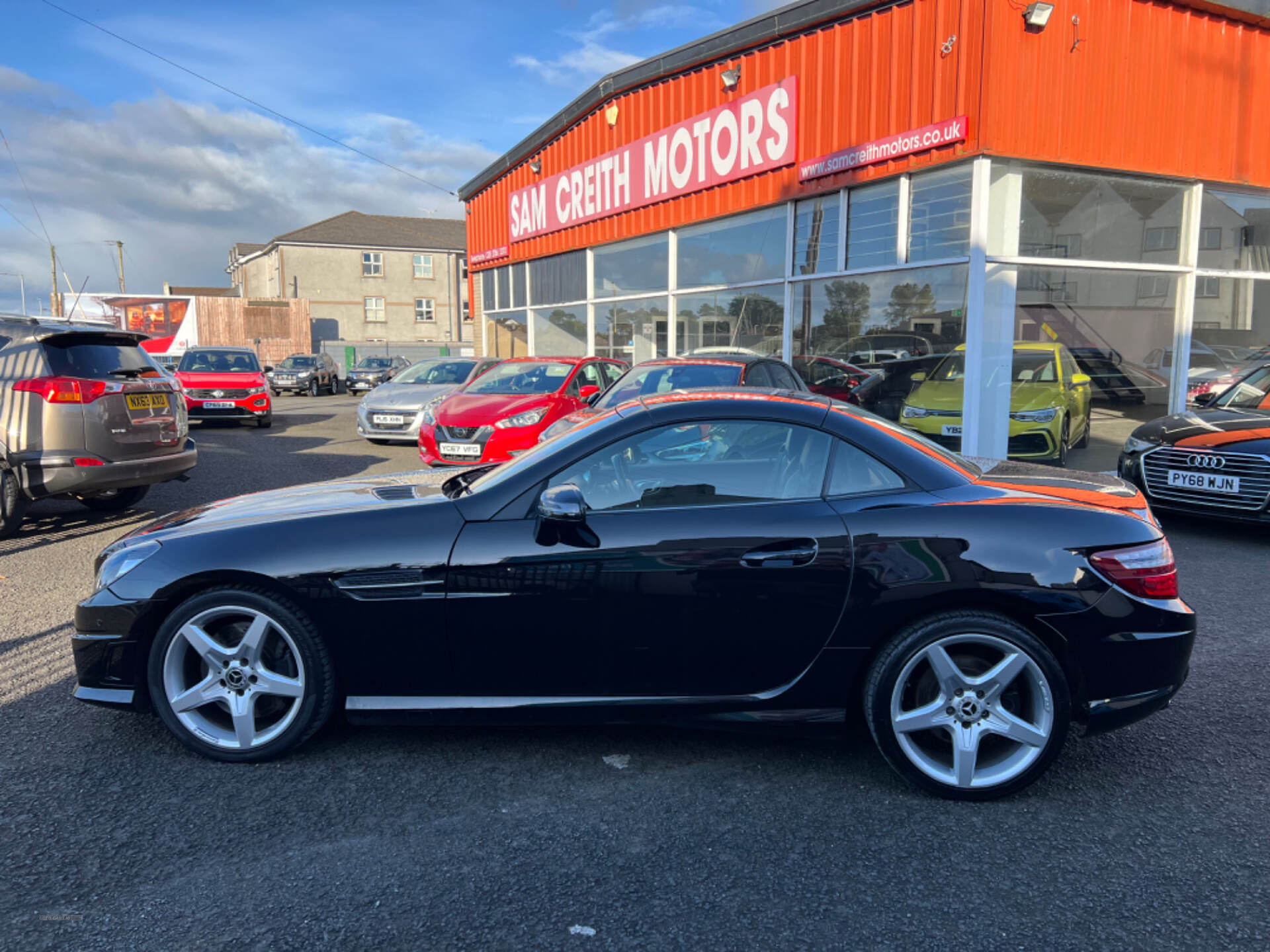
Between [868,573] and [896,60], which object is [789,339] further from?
[868,573]

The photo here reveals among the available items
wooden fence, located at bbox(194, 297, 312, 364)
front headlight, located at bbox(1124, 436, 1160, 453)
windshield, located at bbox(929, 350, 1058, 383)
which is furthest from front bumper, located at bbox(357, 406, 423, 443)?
wooden fence, located at bbox(194, 297, 312, 364)

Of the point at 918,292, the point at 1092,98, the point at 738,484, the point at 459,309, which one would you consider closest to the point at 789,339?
the point at 918,292

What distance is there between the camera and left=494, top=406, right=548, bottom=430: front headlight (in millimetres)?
9695

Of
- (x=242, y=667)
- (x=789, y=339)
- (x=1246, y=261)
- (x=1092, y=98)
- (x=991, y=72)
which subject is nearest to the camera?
(x=242, y=667)

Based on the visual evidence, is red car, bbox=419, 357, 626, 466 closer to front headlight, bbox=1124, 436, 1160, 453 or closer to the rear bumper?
the rear bumper

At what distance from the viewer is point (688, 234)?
587 inches

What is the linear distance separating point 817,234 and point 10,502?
9.80 meters

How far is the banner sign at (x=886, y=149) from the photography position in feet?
32.4

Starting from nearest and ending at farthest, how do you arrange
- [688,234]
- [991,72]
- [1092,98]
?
[991,72]
[1092,98]
[688,234]

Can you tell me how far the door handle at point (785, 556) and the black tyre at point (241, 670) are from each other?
1585mm

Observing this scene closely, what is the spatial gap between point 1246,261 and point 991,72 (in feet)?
17.5

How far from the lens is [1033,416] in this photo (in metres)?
10.1

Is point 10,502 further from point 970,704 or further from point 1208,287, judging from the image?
point 1208,287

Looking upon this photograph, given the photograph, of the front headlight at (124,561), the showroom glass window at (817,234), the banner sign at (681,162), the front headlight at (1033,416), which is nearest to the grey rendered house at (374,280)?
the banner sign at (681,162)
